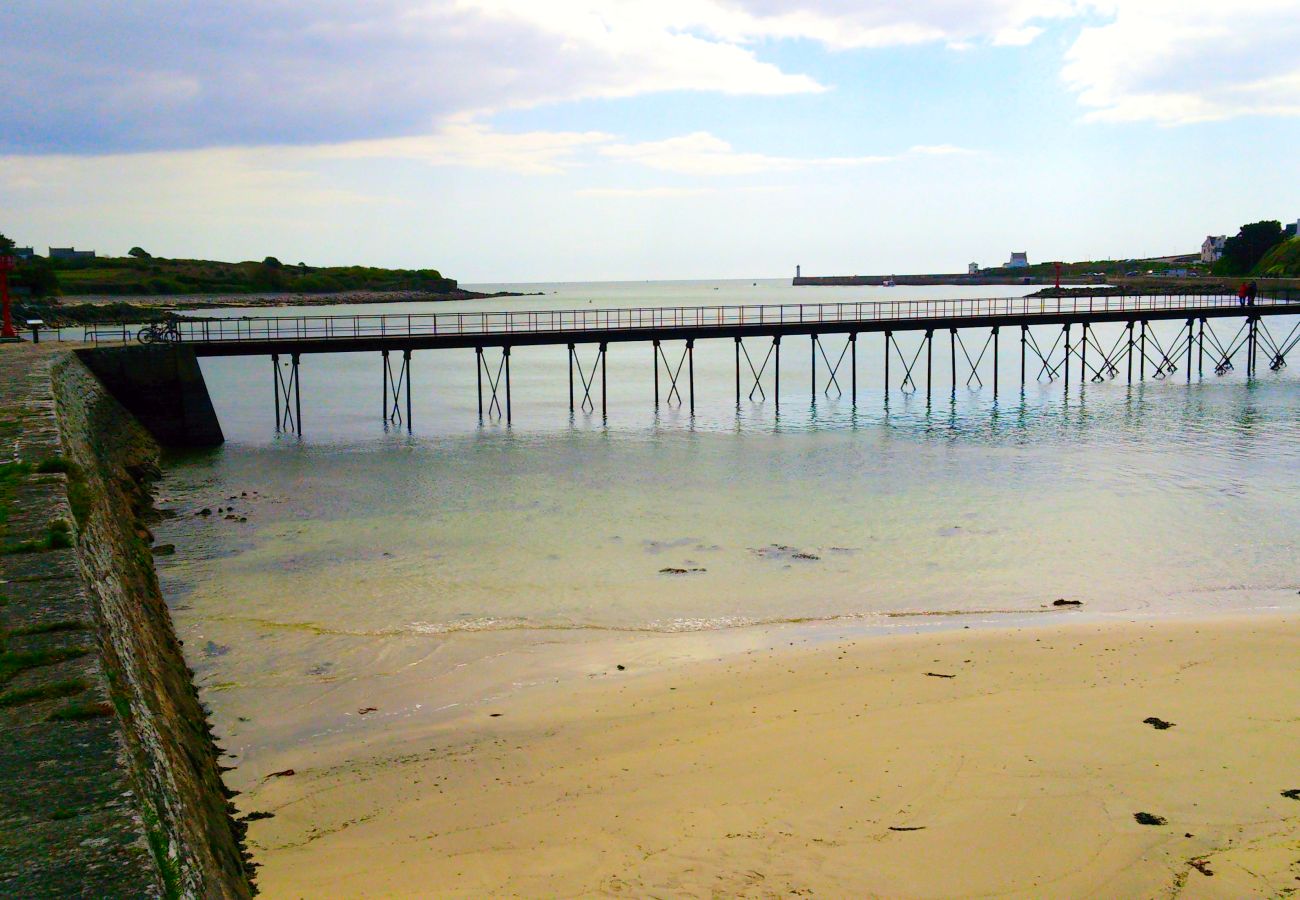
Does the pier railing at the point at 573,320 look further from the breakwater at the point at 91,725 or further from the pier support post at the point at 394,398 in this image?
the breakwater at the point at 91,725

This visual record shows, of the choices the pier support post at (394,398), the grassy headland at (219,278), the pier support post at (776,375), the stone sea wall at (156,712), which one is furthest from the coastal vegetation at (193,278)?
the stone sea wall at (156,712)

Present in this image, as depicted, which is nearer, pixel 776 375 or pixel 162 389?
pixel 162 389

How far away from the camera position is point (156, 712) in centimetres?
754

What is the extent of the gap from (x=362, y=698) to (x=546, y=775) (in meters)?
3.10

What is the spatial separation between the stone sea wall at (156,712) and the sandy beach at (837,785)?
0.65 meters

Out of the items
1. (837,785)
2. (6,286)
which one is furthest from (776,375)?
(837,785)

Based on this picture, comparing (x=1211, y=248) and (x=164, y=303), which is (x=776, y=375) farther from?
(x=1211, y=248)

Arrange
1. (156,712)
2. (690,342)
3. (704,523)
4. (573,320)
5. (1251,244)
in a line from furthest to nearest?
(1251,244)
(690,342)
(573,320)
(704,523)
(156,712)

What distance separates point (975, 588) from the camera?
51.8 ft

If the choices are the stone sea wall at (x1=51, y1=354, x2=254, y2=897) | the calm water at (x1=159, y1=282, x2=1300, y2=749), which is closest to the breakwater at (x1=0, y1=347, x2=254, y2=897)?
the stone sea wall at (x1=51, y1=354, x2=254, y2=897)

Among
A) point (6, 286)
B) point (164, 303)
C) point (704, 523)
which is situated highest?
point (164, 303)

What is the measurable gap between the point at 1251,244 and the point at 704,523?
12403 cm

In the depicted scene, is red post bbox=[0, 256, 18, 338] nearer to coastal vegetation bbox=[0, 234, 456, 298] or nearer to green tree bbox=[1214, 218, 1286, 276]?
coastal vegetation bbox=[0, 234, 456, 298]

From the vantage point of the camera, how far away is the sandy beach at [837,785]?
7.39m
